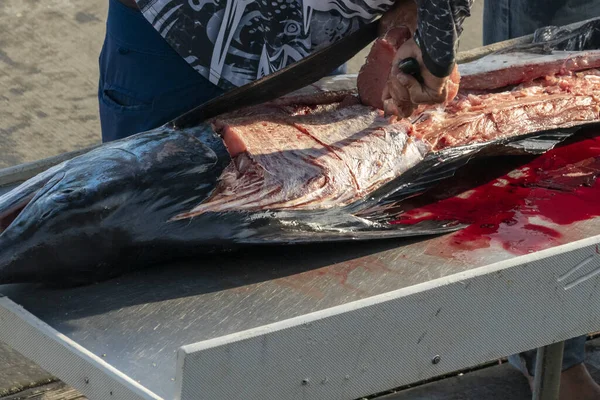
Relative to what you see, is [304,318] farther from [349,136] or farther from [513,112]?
[513,112]

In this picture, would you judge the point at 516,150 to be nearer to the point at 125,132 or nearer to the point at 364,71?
the point at 364,71

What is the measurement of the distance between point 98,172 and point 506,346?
3.79ft

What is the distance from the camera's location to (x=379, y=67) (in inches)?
123

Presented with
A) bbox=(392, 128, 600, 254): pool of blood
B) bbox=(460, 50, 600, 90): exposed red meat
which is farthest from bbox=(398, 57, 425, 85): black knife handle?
bbox=(460, 50, 600, 90): exposed red meat

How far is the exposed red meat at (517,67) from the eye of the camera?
11.8 feet

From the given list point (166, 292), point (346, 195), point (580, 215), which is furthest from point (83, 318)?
point (580, 215)

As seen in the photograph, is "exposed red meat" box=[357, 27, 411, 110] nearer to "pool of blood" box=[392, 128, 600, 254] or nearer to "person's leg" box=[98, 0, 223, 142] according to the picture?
"pool of blood" box=[392, 128, 600, 254]

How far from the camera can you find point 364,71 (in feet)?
10.5

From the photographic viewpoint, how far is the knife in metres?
2.98

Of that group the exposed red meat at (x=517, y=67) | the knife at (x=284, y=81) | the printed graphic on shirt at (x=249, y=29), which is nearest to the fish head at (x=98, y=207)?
the knife at (x=284, y=81)

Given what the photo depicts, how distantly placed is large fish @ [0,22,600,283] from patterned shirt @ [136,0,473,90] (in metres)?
0.14

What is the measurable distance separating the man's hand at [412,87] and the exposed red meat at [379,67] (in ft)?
0.29

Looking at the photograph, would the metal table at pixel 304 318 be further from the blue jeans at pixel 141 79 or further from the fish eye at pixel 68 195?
the blue jeans at pixel 141 79

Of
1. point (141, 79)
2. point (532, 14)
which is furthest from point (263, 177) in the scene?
point (532, 14)
